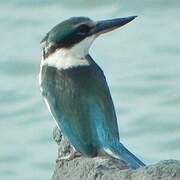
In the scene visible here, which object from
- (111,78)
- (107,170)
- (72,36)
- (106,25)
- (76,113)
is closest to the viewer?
(107,170)

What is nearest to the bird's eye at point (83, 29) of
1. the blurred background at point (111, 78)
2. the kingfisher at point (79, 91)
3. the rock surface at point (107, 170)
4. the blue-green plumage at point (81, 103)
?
the kingfisher at point (79, 91)

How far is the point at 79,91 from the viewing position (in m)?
5.96

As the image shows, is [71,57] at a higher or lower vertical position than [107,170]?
higher

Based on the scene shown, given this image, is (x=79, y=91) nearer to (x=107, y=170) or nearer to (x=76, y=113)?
(x=76, y=113)

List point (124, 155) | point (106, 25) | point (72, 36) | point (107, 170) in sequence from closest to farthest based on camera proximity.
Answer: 1. point (107, 170)
2. point (124, 155)
3. point (72, 36)
4. point (106, 25)

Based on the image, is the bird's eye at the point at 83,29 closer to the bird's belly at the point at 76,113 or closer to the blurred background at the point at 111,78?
the bird's belly at the point at 76,113

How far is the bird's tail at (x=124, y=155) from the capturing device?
18.1 feet

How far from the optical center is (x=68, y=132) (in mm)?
5855

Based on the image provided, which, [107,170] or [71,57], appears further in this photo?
[71,57]

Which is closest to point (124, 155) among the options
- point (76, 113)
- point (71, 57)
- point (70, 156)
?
point (70, 156)

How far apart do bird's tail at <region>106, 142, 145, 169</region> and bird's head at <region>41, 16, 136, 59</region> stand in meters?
0.59

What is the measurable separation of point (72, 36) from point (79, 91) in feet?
0.96

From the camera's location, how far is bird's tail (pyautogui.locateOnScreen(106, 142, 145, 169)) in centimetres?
553

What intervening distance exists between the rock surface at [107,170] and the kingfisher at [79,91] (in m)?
0.12
